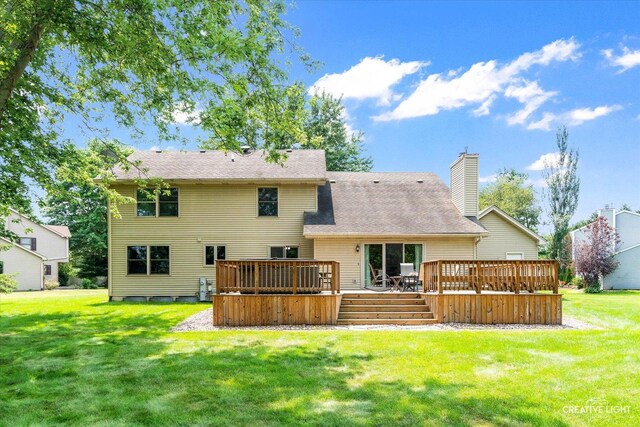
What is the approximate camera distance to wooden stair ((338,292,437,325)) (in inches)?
406

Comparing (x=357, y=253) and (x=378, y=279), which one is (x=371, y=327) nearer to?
(x=378, y=279)

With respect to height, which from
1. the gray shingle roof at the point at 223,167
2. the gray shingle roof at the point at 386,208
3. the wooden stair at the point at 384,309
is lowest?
the wooden stair at the point at 384,309

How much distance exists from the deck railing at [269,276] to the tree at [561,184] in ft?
66.3

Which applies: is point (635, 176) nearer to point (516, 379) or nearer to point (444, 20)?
point (444, 20)

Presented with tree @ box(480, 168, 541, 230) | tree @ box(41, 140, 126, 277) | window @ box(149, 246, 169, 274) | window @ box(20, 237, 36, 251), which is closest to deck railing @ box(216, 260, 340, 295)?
window @ box(149, 246, 169, 274)

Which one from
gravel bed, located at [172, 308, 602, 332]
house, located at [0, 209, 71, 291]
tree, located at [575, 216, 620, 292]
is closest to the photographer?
gravel bed, located at [172, 308, 602, 332]

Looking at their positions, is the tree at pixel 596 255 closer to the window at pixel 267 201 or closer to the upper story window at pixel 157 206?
the window at pixel 267 201

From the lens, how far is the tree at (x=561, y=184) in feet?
81.4

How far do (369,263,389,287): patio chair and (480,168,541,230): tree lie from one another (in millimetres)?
30440

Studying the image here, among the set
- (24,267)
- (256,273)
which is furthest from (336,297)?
(24,267)

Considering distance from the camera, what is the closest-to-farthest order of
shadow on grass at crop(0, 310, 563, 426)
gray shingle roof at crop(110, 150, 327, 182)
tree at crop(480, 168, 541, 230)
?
shadow on grass at crop(0, 310, 563, 426) < gray shingle roof at crop(110, 150, 327, 182) < tree at crop(480, 168, 541, 230)

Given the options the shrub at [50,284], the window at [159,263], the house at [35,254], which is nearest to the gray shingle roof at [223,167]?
the window at [159,263]

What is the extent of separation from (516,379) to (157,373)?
479 cm

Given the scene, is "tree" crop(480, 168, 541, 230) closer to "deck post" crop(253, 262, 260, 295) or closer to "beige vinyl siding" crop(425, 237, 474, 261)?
"beige vinyl siding" crop(425, 237, 474, 261)
